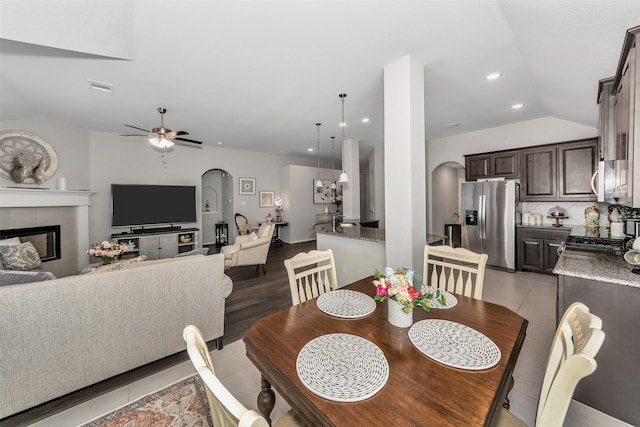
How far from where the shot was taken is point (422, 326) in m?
1.19

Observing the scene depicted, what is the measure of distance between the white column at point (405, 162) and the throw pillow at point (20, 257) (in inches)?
201

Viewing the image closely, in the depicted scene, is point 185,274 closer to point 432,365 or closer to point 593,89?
point 432,365

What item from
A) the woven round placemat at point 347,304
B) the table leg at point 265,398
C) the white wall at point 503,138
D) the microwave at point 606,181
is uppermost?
the white wall at point 503,138

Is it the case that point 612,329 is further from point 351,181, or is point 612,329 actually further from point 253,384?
point 351,181

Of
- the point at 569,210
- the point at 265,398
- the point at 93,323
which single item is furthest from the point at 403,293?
the point at 569,210

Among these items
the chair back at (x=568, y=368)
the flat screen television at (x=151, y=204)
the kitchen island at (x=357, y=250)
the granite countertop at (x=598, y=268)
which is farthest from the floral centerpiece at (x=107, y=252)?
the granite countertop at (x=598, y=268)

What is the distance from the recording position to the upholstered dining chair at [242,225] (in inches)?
269

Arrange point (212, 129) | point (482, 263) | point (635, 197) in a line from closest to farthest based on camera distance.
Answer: point (635, 197), point (482, 263), point (212, 129)

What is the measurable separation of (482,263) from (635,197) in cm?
82

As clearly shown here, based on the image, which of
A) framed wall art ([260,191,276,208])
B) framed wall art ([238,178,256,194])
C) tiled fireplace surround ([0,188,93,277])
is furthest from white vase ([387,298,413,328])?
framed wall art ([260,191,276,208])

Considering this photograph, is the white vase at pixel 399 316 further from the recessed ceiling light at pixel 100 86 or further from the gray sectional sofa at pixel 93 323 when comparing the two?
the recessed ceiling light at pixel 100 86

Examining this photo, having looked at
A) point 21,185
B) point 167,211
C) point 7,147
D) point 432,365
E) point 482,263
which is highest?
point 7,147

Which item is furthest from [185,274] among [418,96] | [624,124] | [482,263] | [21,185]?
[21,185]

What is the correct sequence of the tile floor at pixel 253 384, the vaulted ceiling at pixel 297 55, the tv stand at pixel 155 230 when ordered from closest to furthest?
the tile floor at pixel 253 384
the vaulted ceiling at pixel 297 55
the tv stand at pixel 155 230
